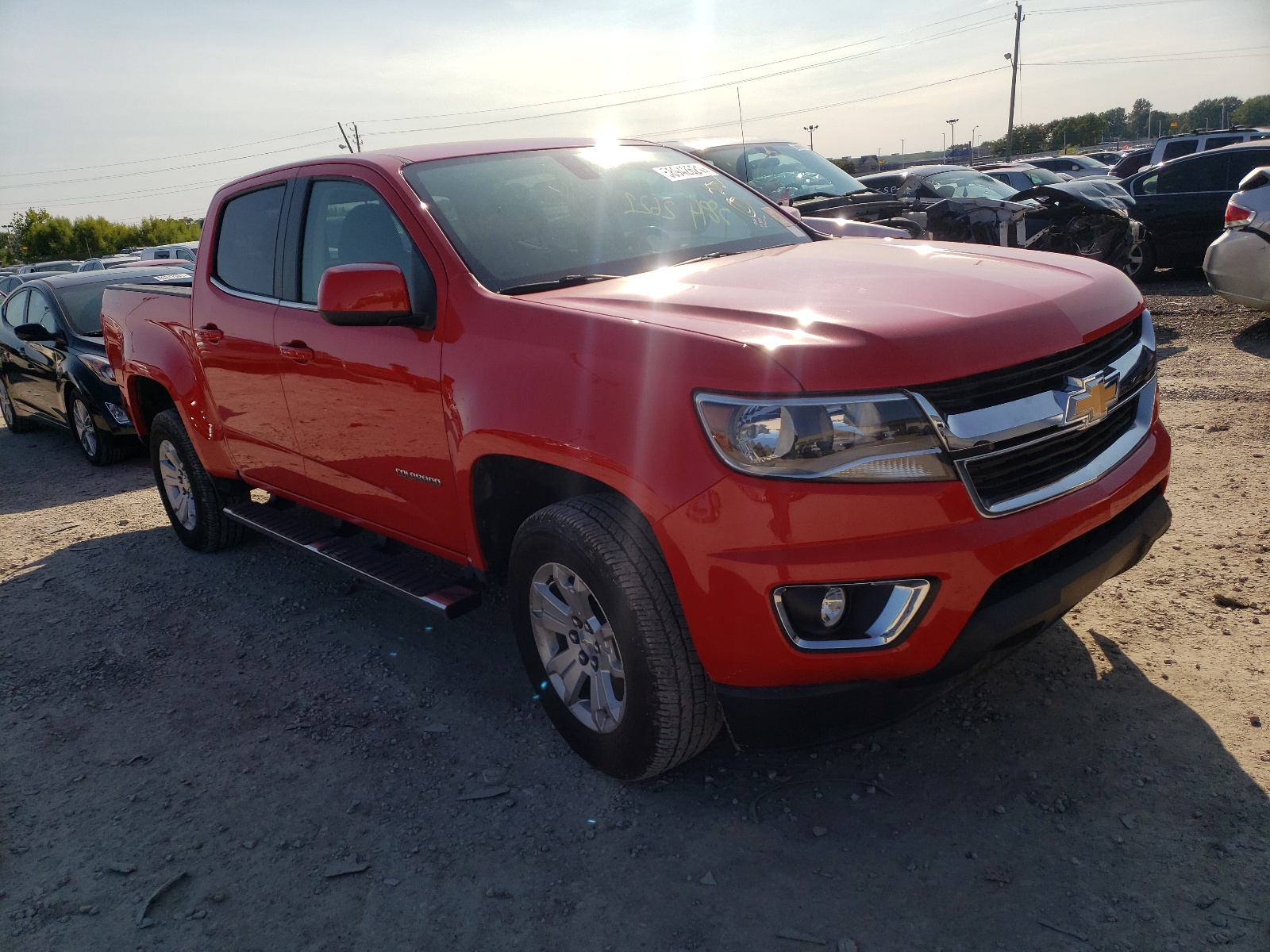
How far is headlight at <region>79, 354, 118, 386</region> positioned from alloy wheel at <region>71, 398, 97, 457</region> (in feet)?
1.06

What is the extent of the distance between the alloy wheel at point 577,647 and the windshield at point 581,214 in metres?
0.98

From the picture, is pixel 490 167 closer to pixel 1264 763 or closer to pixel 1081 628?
pixel 1081 628

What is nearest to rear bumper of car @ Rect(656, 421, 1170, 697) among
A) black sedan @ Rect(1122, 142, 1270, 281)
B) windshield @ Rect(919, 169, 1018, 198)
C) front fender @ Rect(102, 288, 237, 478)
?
front fender @ Rect(102, 288, 237, 478)

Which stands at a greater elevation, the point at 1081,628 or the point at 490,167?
the point at 490,167

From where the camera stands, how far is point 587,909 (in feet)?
7.98

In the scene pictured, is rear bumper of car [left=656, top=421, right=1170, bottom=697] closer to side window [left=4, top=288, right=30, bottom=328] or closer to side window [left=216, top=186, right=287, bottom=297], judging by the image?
side window [left=216, top=186, right=287, bottom=297]

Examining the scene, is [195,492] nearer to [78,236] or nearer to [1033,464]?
[1033,464]

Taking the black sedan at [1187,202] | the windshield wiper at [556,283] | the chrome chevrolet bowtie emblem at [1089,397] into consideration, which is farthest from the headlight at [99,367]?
the black sedan at [1187,202]

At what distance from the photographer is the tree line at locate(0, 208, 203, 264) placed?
7938 centimetres

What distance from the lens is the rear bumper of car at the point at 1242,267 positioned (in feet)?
24.4

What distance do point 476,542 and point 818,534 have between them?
4.47ft

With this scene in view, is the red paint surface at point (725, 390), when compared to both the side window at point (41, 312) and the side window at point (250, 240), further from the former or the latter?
the side window at point (41, 312)

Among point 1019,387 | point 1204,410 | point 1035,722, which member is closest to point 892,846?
point 1035,722

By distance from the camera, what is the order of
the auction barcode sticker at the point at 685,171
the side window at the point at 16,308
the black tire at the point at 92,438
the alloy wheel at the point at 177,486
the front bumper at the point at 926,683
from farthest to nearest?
the side window at the point at 16,308 < the black tire at the point at 92,438 < the alloy wheel at the point at 177,486 < the auction barcode sticker at the point at 685,171 < the front bumper at the point at 926,683
